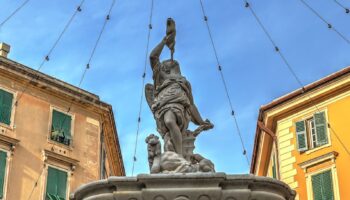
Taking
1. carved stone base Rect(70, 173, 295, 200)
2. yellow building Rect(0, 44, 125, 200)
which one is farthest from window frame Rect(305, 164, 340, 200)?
carved stone base Rect(70, 173, 295, 200)

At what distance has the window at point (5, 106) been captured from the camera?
101ft

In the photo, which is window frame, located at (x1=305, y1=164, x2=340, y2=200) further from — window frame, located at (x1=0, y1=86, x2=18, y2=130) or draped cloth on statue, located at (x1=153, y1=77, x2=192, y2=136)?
draped cloth on statue, located at (x1=153, y1=77, x2=192, y2=136)

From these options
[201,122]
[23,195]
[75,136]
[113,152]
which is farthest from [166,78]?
[113,152]

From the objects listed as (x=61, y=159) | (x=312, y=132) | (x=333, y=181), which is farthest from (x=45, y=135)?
(x=333, y=181)

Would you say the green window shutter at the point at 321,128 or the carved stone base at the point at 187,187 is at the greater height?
the green window shutter at the point at 321,128

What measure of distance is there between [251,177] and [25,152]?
71.6 ft

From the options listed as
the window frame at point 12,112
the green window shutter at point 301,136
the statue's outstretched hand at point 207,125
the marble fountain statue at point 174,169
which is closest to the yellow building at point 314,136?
the green window shutter at point 301,136

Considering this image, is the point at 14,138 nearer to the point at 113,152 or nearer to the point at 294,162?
the point at 113,152

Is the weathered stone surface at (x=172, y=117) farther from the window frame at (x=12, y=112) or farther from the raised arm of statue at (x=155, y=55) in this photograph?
the window frame at (x=12, y=112)

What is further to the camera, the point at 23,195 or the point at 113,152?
the point at 113,152

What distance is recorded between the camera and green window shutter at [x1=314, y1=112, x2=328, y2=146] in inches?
1227

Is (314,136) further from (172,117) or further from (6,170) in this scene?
(172,117)

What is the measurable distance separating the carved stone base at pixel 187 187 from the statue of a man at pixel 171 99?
1.93m

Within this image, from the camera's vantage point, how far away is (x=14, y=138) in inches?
1212
